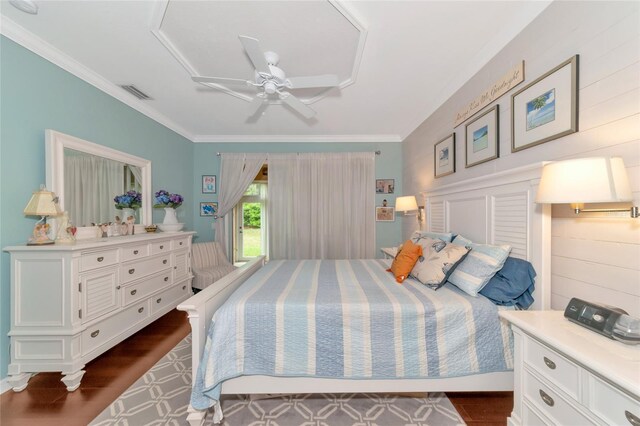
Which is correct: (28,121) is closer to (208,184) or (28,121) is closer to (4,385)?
(4,385)

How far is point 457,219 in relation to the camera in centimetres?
255

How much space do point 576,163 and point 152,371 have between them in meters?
3.22

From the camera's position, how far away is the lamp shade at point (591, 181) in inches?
40.9

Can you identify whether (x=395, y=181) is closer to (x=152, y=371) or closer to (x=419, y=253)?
(x=419, y=253)

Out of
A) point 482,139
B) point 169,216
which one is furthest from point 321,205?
point 482,139

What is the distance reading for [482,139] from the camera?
7.32 feet

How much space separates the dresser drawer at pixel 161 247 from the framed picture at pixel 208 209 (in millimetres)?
1480

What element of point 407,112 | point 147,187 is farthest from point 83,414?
point 407,112

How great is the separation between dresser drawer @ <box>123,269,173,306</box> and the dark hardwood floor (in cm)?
53

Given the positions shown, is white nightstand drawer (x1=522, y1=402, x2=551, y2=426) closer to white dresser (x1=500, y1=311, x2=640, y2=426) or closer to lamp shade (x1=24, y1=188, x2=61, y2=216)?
white dresser (x1=500, y1=311, x2=640, y2=426)

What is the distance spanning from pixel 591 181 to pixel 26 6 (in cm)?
347

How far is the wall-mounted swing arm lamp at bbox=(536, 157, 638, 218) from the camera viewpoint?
3.41 feet

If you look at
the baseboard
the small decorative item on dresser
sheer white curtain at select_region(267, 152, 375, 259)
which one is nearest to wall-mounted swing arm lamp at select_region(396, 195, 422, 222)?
sheer white curtain at select_region(267, 152, 375, 259)

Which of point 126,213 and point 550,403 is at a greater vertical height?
point 126,213
